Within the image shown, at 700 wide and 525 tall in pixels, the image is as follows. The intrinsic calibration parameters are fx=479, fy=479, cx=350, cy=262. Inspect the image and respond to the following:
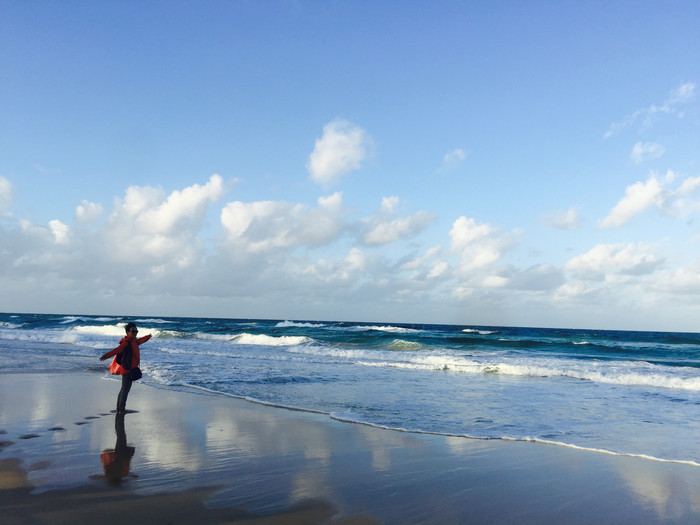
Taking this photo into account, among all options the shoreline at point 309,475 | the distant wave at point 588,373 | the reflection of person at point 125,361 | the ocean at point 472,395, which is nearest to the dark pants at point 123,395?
the reflection of person at point 125,361

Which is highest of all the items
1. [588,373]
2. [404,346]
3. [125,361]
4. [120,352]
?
[120,352]

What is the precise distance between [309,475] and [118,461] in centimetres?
241

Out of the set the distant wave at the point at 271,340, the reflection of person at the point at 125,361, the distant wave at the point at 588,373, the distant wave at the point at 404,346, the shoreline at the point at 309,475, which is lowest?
the distant wave at the point at 271,340

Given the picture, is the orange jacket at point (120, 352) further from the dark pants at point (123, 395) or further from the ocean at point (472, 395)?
the ocean at point (472, 395)

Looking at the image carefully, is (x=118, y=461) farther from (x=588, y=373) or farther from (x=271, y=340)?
(x=271, y=340)

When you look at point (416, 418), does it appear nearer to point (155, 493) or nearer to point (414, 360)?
point (155, 493)

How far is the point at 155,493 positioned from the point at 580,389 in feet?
41.9

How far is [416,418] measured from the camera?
30.1ft

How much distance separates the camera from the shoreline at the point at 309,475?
15.0ft

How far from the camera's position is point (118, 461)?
5.93m

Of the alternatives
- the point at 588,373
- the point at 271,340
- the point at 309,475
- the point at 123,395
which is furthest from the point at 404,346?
the point at 309,475

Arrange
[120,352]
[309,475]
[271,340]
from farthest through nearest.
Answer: [271,340] < [120,352] < [309,475]

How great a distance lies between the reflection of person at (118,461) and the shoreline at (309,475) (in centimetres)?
4

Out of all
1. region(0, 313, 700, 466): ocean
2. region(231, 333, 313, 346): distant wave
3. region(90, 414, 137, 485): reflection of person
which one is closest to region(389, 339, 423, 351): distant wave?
region(231, 333, 313, 346): distant wave
